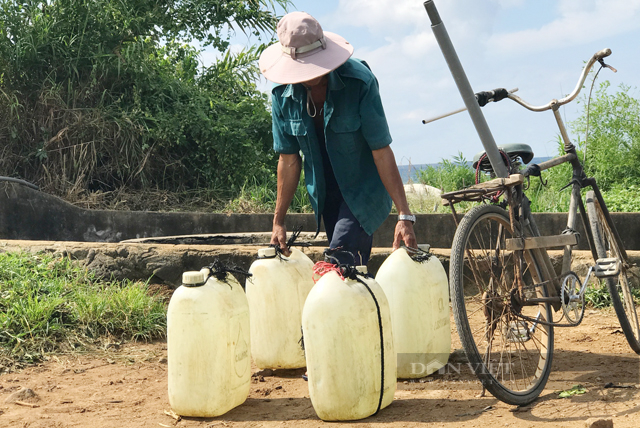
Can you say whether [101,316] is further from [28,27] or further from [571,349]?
[28,27]

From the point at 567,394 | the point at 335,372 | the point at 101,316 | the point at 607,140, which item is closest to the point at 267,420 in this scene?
the point at 335,372

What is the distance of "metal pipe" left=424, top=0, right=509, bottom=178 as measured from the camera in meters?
2.81

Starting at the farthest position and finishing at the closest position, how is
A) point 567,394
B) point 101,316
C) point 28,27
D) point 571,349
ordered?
point 28,27
point 101,316
point 571,349
point 567,394

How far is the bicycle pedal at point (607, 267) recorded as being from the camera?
3.28 m

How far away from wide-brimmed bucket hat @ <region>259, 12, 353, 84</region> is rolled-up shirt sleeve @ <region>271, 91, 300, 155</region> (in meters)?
0.24

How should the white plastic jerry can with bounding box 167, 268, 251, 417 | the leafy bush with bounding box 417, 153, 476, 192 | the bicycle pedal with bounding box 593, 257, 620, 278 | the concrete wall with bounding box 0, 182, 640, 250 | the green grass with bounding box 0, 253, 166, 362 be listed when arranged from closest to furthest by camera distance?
the white plastic jerry can with bounding box 167, 268, 251, 417 → the bicycle pedal with bounding box 593, 257, 620, 278 → the green grass with bounding box 0, 253, 166, 362 → the concrete wall with bounding box 0, 182, 640, 250 → the leafy bush with bounding box 417, 153, 476, 192

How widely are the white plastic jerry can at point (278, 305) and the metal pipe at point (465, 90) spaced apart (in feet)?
3.70

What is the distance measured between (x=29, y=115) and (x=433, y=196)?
6.11 m

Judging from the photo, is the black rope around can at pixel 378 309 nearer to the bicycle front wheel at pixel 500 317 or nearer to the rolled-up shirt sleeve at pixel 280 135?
the bicycle front wheel at pixel 500 317

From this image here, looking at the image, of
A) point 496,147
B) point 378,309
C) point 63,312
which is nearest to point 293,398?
point 378,309

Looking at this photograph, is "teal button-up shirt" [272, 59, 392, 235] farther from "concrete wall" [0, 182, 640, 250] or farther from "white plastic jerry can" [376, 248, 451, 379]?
"concrete wall" [0, 182, 640, 250]

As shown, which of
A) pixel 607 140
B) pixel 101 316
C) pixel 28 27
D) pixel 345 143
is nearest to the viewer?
pixel 345 143

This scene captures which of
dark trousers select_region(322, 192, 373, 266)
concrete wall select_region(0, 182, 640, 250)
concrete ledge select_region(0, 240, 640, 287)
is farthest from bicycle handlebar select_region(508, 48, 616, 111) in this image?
concrete wall select_region(0, 182, 640, 250)

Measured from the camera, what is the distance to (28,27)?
8.90 metres
